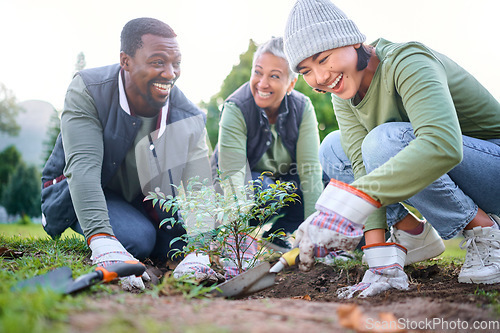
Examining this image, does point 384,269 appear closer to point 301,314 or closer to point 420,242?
point 420,242

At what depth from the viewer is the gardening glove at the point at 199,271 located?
2203 millimetres

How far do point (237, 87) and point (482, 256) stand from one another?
42.3 ft

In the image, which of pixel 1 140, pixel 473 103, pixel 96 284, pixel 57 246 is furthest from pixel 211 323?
pixel 1 140

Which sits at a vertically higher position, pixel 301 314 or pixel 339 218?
pixel 339 218

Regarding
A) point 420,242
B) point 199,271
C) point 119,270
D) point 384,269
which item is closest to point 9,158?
point 199,271

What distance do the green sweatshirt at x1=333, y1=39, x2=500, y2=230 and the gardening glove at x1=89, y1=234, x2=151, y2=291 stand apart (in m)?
1.27

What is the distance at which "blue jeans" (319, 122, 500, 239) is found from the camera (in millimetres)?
2182

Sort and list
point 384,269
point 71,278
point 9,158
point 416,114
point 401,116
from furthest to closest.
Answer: point 9,158, point 401,116, point 384,269, point 416,114, point 71,278

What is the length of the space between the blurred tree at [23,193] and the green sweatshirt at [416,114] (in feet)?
54.9

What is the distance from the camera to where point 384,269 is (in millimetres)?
2152

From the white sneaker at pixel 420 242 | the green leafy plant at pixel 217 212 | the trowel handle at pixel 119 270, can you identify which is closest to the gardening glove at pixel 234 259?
the green leafy plant at pixel 217 212

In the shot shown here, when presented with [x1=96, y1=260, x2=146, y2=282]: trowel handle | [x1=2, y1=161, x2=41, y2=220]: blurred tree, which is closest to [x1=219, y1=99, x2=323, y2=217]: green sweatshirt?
[x1=96, y1=260, x2=146, y2=282]: trowel handle

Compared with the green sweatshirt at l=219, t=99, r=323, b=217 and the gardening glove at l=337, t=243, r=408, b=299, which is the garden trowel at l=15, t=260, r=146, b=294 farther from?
the green sweatshirt at l=219, t=99, r=323, b=217

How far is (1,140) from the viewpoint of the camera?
19.6 metres
